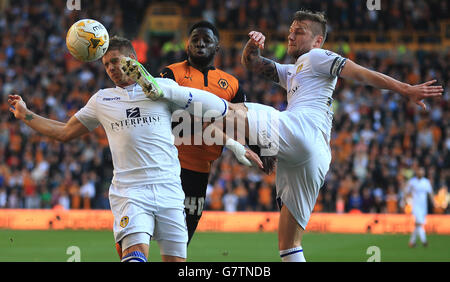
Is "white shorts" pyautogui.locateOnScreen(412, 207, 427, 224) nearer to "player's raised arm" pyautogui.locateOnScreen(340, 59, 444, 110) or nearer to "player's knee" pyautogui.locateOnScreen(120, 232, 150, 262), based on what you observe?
"player's raised arm" pyautogui.locateOnScreen(340, 59, 444, 110)

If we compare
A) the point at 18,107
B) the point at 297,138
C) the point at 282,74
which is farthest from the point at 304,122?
the point at 18,107

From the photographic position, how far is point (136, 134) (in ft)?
19.6

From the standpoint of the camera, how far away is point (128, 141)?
5.97 metres

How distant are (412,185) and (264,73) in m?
10.6

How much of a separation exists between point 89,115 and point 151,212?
1.09 metres

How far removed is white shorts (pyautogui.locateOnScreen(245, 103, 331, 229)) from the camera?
254 inches

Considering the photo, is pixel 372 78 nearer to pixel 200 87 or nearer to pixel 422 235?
pixel 200 87

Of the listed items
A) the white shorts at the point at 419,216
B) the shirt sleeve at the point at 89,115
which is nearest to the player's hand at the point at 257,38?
the shirt sleeve at the point at 89,115

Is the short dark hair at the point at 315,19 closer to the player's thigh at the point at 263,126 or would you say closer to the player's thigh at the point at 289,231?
the player's thigh at the point at 263,126

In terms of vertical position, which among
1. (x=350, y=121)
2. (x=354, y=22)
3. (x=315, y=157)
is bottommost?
(x=315, y=157)

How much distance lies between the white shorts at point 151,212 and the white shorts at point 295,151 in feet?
3.39
